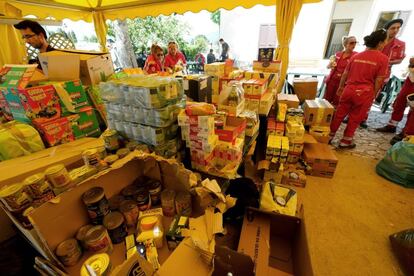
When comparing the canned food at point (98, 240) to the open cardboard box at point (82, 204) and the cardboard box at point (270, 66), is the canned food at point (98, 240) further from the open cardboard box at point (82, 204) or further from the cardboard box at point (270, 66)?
the cardboard box at point (270, 66)

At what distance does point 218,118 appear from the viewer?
4.64 feet

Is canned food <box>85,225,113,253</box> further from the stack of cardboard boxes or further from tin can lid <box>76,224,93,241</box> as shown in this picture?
the stack of cardboard boxes

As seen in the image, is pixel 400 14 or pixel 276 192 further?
pixel 400 14

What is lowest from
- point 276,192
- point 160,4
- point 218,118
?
point 276,192

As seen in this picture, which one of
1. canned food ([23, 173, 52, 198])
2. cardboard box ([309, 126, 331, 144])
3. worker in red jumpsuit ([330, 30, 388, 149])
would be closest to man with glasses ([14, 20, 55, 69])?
canned food ([23, 173, 52, 198])

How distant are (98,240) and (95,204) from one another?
160 mm

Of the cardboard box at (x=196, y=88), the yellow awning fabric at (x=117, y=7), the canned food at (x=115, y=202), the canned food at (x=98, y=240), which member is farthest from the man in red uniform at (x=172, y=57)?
the canned food at (x=98, y=240)

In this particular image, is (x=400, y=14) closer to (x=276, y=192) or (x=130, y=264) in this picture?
(x=276, y=192)

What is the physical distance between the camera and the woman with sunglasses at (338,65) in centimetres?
326

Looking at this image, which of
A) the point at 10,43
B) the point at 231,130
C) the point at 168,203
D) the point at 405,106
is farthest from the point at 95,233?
the point at 405,106

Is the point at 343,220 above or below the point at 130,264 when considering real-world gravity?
below

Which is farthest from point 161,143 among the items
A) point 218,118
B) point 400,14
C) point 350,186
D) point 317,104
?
point 400,14

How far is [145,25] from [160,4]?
300 inches

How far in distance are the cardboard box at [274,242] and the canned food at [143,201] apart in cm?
69
